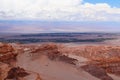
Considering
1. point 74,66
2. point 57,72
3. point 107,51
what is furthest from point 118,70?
point 107,51

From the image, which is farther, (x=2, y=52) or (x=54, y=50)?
(x=54, y=50)

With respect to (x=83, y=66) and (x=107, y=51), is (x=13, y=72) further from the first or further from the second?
(x=107, y=51)

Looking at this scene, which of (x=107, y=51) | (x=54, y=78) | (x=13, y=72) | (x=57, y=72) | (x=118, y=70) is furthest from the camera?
(x=107, y=51)

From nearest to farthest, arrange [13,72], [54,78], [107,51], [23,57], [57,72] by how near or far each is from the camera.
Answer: [13,72]
[54,78]
[57,72]
[23,57]
[107,51]

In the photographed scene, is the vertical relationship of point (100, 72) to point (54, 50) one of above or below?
below

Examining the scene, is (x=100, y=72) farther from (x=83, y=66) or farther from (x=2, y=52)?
(x=2, y=52)

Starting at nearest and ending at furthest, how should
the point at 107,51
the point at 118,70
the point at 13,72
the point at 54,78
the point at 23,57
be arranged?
the point at 13,72
the point at 54,78
the point at 23,57
the point at 118,70
the point at 107,51

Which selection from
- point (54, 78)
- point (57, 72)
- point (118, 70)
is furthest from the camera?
point (118, 70)

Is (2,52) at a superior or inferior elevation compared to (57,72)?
superior

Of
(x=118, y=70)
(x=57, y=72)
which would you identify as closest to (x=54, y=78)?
(x=57, y=72)
